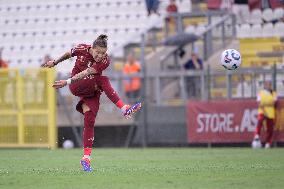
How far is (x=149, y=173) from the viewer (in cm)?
1302

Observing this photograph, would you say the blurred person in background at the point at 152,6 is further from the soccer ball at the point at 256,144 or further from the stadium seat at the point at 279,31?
the soccer ball at the point at 256,144

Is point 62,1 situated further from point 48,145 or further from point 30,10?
point 48,145

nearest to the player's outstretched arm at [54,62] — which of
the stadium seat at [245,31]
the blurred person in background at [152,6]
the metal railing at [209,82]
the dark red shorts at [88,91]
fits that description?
the dark red shorts at [88,91]

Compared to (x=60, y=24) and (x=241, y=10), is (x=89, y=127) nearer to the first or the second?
(x=241, y=10)

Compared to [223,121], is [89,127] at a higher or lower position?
higher

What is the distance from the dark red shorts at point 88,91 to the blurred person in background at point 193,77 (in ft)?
33.7

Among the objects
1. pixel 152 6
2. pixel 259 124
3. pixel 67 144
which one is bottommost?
pixel 67 144

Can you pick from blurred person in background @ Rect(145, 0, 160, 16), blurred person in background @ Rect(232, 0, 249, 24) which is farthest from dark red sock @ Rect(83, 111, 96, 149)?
blurred person in background @ Rect(145, 0, 160, 16)

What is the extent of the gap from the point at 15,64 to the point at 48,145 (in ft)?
26.9

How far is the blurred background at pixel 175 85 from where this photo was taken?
24406 mm

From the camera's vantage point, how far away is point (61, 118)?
2588cm

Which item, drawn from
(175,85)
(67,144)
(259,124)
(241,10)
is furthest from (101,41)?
(241,10)

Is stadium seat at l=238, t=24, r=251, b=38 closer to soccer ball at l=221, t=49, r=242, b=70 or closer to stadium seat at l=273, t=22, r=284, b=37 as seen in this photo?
stadium seat at l=273, t=22, r=284, b=37

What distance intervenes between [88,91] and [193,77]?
34.4ft
